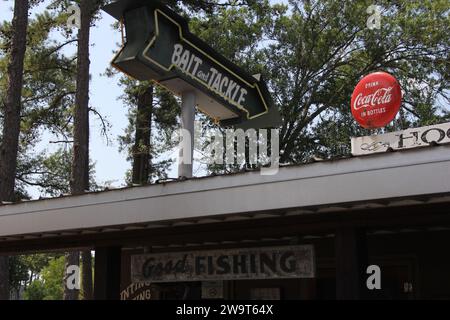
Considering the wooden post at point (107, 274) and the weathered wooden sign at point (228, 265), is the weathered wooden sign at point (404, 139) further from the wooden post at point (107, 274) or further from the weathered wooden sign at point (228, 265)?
the wooden post at point (107, 274)

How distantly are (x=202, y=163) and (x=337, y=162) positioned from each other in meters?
18.0

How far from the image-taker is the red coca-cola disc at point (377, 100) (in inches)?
473

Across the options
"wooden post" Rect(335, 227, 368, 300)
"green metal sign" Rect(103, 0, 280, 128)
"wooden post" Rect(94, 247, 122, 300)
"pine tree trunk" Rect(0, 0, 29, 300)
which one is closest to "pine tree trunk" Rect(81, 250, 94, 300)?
"pine tree trunk" Rect(0, 0, 29, 300)

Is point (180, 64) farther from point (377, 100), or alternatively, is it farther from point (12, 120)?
point (12, 120)

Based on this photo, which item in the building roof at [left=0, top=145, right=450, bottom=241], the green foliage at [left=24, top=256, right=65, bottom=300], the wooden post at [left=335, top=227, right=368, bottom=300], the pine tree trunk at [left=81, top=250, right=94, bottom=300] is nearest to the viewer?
the building roof at [left=0, top=145, right=450, bottom=241]

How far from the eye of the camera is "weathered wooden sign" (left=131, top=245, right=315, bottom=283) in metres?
7.23

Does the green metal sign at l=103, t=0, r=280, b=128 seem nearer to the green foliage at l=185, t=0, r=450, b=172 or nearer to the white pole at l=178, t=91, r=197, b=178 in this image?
the white pole at l=178, t=91, r=197, b=178

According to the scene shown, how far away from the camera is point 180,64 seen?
8.96 metres

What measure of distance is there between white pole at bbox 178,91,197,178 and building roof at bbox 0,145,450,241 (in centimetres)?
149

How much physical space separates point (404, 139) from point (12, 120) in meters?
10.6

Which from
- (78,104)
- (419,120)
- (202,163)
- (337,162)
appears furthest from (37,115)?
(337,162)

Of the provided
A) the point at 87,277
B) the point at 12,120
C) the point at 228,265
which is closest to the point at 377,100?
the point at 228,265
